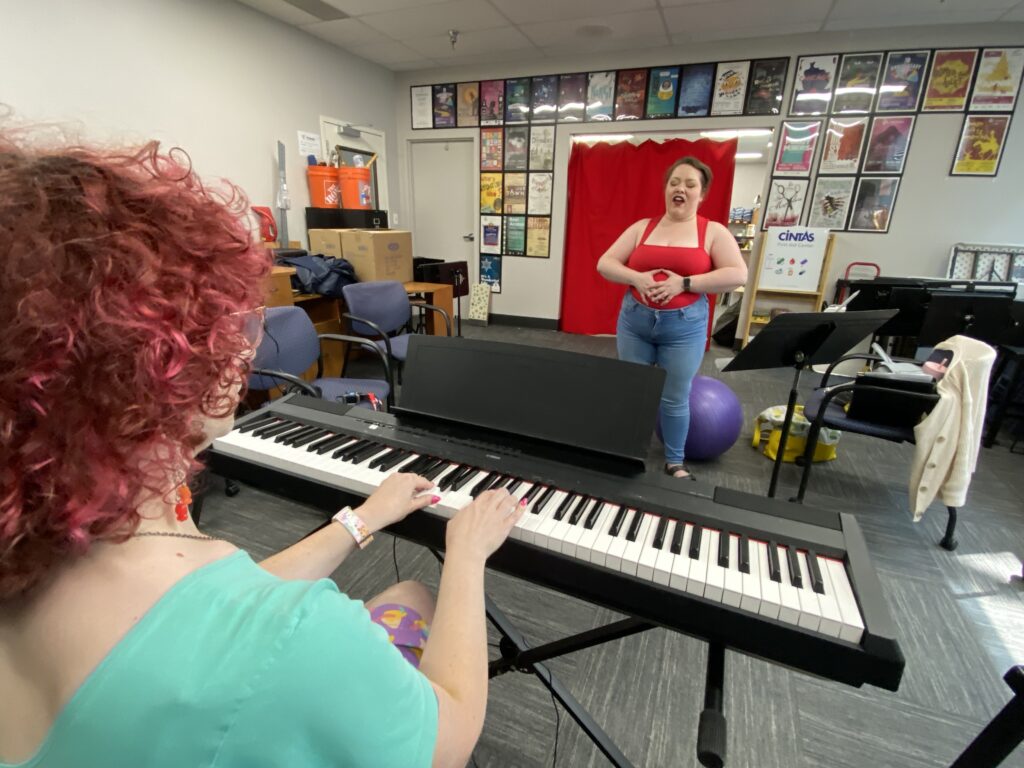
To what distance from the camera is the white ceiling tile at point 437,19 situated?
368 cm

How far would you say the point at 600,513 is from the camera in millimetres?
926

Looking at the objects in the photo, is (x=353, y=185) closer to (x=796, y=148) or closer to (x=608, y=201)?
(x=608, y=201)

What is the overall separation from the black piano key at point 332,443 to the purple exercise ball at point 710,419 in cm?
175

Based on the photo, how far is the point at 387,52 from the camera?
4.76 m

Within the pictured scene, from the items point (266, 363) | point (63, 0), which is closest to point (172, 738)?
point (266, 363)

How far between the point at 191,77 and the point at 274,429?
3562mm

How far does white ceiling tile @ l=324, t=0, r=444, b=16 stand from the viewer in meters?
3.58

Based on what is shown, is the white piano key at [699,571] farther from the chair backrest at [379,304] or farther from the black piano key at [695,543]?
the chair backrest at [379,304]

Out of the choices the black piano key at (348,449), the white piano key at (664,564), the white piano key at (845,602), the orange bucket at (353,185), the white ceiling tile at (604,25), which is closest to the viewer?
the white piano key at (845,602)

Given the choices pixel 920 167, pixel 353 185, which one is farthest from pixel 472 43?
pixel 920 167

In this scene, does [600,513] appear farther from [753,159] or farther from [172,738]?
[753,159]

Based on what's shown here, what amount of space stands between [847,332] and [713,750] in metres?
1.82

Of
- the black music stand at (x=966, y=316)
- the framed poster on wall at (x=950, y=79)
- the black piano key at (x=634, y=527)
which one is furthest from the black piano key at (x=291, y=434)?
the framed poster on wall at (x=950, y=79)

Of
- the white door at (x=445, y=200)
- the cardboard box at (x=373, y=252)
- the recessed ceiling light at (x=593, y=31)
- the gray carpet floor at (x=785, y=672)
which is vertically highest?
the recessed ceiling light at (x=593, y=31)
